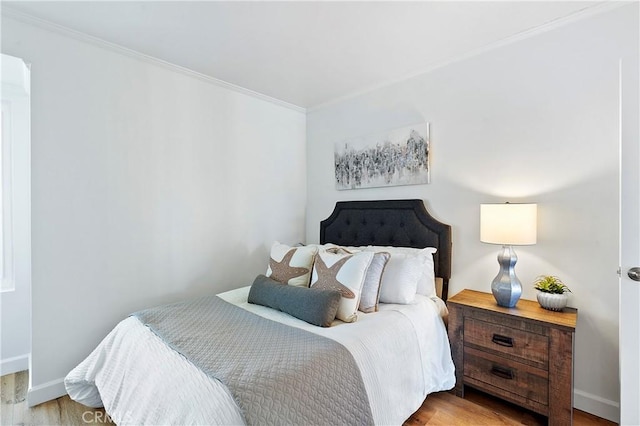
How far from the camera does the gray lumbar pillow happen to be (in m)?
1.65

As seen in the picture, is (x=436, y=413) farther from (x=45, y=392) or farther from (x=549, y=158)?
(x=45, y=392)

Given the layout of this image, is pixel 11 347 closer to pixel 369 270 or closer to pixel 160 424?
pixel 160 424

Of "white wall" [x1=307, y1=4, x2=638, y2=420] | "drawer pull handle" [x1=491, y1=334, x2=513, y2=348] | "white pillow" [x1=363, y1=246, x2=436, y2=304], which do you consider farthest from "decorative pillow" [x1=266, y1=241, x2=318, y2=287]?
"drawer pull handle" [x1=491, y1=334, x2=513, y2=348]

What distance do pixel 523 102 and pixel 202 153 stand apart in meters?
2.49

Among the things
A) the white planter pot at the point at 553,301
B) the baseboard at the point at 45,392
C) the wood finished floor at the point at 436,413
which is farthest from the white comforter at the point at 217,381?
the white planter pot at the point at 553,301

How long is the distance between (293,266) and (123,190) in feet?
4.47

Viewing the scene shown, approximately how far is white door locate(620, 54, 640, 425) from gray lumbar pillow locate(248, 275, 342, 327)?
1.34 meters

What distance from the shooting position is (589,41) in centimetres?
179

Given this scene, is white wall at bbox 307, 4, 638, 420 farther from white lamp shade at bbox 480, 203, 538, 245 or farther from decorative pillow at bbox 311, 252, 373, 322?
decorative pillow at bbox 311, 252, 373, 322

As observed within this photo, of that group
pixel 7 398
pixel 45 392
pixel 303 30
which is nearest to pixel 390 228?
pixel 303 30

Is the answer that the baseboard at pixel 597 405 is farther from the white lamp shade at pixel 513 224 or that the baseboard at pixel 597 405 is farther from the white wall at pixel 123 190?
the white wall at pixel 123 190

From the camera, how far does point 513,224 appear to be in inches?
69.9

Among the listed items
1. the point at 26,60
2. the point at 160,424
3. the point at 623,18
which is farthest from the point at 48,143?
the point at 623,18

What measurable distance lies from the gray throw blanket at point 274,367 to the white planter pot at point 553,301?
1287mm
